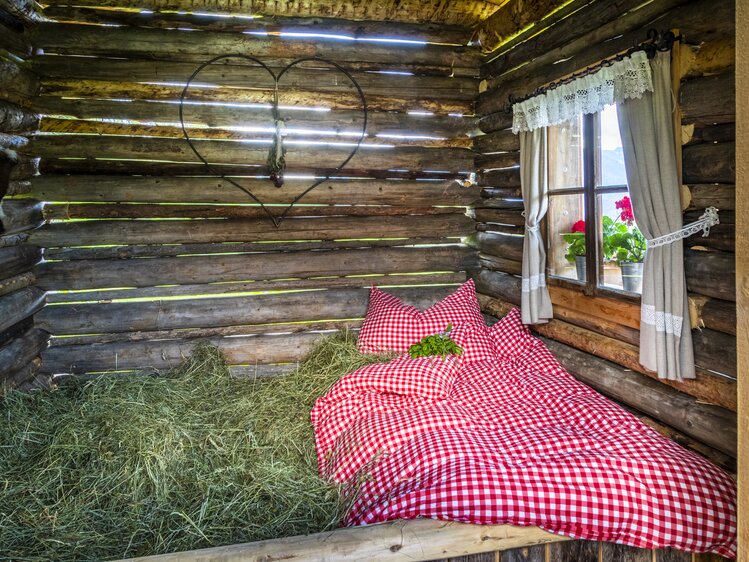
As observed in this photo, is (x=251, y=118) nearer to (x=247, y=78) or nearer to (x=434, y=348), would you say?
(x=247, y=78)

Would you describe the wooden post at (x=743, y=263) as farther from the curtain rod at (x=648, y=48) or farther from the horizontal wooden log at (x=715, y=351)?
the curtain rod at (x=648, y=48)

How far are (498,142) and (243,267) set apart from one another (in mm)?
2487

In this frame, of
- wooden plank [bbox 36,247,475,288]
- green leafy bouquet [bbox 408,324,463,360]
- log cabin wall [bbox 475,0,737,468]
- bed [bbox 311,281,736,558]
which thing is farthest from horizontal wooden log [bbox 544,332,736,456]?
wooden plank [bbox 36,247,475,288]

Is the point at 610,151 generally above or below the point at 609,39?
below

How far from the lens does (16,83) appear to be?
13.9 feet

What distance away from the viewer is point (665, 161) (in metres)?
2.85

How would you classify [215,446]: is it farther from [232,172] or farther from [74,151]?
[74,151]

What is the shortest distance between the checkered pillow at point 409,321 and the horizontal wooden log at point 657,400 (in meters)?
0.85

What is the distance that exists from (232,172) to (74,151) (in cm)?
124

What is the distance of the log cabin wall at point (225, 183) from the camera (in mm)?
4660

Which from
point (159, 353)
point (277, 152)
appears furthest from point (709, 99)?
point (159, 353)

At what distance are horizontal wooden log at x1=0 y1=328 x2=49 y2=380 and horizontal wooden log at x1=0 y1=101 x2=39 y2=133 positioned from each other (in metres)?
1.55

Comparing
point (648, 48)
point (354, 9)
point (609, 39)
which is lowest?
point (648, 48)

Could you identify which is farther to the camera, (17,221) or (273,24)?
(273,24)
